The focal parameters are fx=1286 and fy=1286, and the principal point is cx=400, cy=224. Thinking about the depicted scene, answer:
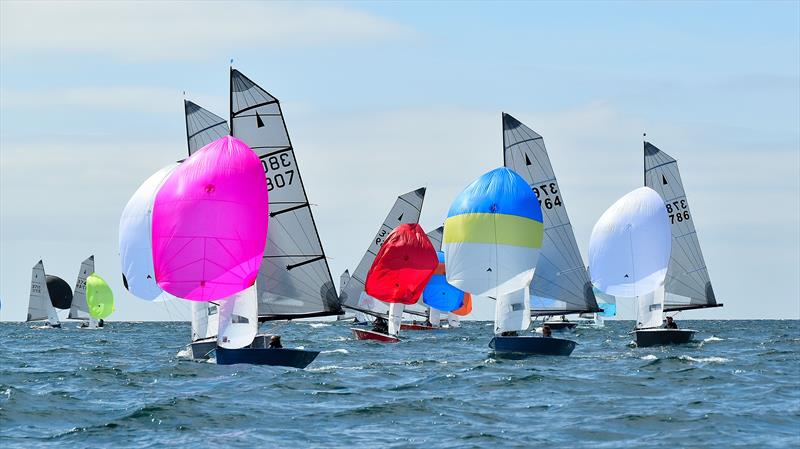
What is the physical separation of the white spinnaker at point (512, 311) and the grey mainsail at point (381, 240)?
28.6 meters

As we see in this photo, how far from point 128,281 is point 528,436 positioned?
25601 mm

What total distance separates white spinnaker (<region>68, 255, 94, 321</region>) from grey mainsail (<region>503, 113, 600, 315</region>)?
74.5 meters

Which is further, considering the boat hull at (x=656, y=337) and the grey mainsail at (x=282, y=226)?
the boat hull at (x=656, y=337)

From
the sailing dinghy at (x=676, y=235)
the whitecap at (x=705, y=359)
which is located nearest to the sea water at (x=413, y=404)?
the whitecap at (x=705, y=359)

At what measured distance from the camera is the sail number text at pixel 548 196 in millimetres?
51131

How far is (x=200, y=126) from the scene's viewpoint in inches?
1884

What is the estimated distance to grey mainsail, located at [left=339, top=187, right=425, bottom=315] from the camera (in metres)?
74.0

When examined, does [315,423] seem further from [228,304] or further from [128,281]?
[128,281]

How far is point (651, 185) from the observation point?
198 feet

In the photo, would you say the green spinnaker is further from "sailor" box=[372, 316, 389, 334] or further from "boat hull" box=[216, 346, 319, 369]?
"boat hull" box=[216, 346, 319, 369]

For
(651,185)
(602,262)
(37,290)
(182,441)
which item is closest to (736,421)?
(182,441)

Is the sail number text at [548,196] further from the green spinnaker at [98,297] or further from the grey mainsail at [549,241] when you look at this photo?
the green spinnaker at [98,297]

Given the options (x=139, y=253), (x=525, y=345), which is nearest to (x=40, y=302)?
(x=139, y=253)

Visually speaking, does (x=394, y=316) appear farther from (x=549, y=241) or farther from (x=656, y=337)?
(x=656, y=337)
